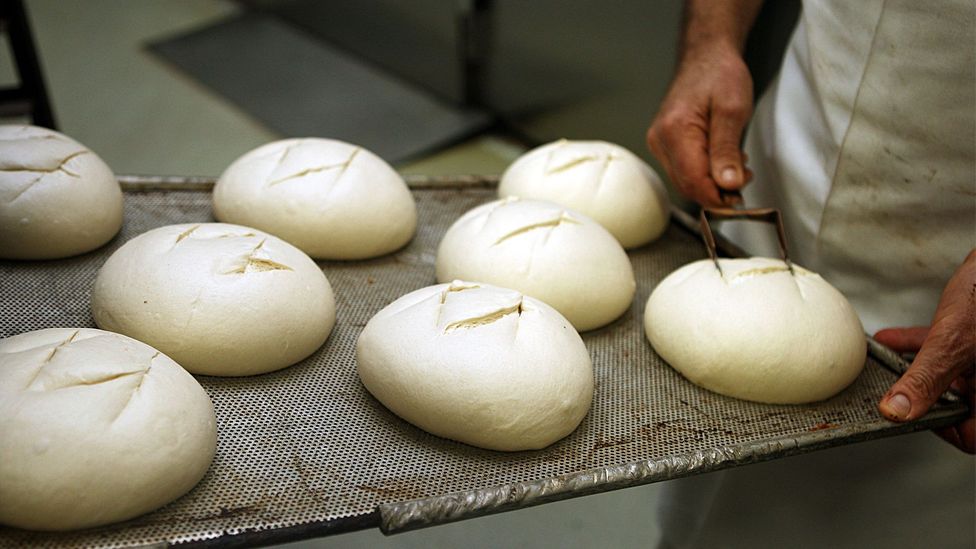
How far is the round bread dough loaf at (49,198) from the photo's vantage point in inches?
53.1

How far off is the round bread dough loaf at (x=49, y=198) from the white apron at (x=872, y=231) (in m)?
1.19

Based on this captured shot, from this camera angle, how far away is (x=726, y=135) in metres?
1.54

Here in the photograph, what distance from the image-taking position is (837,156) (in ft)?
4.92

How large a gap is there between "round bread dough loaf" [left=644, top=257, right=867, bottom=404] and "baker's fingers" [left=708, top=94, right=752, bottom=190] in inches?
8.2

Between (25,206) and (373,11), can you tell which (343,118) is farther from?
(25,206)

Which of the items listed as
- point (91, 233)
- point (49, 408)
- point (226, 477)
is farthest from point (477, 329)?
point (91, 233)

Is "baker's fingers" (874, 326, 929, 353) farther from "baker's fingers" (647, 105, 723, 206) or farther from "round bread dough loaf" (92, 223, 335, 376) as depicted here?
"round bread dough loaf" (92, 223, 335, 376)

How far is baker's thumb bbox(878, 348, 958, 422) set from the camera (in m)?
1.23

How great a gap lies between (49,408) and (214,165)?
234cm

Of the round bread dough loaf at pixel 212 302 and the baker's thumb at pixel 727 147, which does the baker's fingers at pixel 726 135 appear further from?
the round bread dough loaf at pixel 212 302

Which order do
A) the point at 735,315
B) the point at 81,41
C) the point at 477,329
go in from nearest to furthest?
the point at 477,329, the point at 735,315, the point at 81,41

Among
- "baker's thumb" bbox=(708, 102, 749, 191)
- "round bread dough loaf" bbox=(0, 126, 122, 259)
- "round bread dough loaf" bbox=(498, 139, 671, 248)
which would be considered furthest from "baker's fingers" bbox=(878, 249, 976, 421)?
"round bread dough loaf" bbox=(0, 126, 122, 259)

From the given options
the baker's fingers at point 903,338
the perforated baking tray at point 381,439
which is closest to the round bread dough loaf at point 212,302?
the perforated baking tray at point 381,439

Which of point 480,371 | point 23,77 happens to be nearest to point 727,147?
point 480,371
